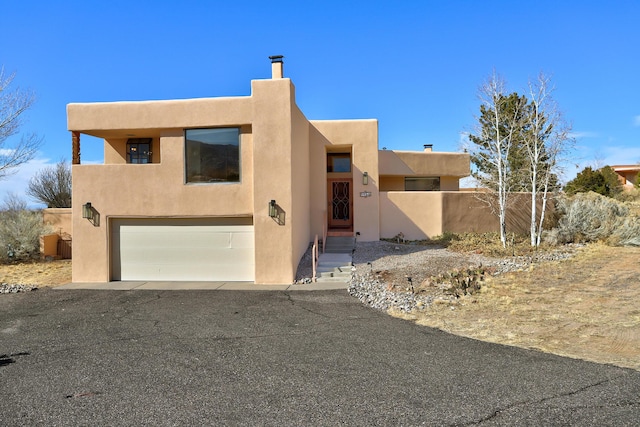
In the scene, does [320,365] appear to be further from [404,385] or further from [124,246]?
[124,246]

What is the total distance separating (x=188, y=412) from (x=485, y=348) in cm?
418

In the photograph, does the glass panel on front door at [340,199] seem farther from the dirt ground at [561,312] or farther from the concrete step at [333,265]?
the dirt ground at [561,312]

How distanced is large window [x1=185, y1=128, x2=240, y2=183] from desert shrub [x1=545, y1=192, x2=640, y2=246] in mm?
11212

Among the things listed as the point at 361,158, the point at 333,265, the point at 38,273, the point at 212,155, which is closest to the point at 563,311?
the point at 333,265

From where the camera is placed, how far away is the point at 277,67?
1278cm

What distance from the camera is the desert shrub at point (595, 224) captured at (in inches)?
570

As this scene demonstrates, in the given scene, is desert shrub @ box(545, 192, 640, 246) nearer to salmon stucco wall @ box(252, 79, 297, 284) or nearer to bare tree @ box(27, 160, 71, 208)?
salmon stucco wall @ box(252, 79, 297, 284)

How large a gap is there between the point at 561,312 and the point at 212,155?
962 cm

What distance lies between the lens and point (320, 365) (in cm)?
561

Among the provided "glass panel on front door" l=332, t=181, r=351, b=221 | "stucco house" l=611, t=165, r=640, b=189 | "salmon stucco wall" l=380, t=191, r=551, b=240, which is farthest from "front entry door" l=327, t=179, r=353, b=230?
"stucco house" l=611, t=165, r=640, b=189

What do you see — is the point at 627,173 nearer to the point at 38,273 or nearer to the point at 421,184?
the point at 421,184

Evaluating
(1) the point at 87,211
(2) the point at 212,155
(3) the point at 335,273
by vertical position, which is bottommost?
(3) the point at 335,273

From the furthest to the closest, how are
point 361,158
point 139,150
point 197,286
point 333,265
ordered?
1. point 361,158
2. point 139,150
3. point 333,265
4. point 197,286

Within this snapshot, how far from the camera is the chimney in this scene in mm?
12766
